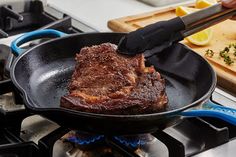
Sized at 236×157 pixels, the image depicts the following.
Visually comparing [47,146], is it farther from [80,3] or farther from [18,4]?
[80,3]

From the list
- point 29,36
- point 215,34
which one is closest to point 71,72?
point 29,36

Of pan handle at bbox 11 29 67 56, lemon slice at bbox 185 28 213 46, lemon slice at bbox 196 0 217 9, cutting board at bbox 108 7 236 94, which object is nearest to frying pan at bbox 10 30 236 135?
pan handle at bbox 11 29 67 56

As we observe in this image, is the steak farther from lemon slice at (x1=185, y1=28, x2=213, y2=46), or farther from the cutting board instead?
lemon slice at (x1=185, y1=28, x2=213, y2=46)

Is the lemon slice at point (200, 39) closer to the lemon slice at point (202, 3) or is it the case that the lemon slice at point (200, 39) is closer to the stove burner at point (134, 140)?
the lemon slice at point (202, 3)

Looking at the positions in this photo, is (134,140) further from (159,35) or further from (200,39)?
(200,39)

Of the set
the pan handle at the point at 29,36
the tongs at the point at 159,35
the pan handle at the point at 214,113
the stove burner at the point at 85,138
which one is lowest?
the stove burner at the point at 85,138

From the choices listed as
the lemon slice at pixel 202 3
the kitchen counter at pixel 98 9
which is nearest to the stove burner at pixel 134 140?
the kitchen counter at pixel 98 9

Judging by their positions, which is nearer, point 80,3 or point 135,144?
point 135,144

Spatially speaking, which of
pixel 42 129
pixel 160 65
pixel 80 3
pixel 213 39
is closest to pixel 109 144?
pixel 42 129
